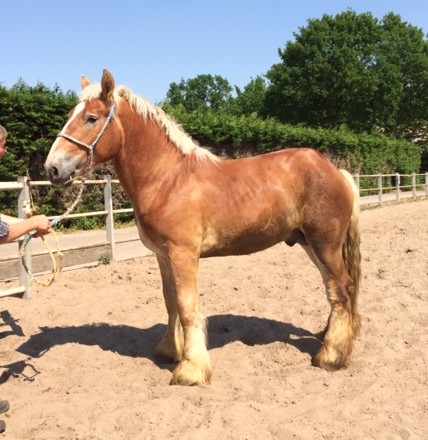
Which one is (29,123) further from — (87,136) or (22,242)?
(87,136)

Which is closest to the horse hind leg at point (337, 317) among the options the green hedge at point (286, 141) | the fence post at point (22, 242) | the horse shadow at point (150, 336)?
the horse shadow at point (150, 336)

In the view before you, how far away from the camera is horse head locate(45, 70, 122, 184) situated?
320cm

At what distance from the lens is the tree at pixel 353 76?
3559 cm

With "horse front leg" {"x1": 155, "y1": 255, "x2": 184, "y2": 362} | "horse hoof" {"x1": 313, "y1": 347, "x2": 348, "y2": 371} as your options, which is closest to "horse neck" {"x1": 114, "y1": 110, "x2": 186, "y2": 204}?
"horse front leg" {"x1": 155, "y1": 255, "x2": 184, "y2": 362}

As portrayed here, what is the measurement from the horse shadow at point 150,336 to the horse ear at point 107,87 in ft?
7.00

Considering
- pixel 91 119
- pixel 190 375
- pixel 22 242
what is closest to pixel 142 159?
pixel 91 119

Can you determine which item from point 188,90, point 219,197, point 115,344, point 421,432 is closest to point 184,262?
point 219,197

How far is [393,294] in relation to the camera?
5.29 metres

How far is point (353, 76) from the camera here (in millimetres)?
34719

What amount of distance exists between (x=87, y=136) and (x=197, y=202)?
2.98 feet

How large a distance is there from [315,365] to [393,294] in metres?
1.91

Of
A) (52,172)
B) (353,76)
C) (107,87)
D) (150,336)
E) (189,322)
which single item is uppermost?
(353,76)

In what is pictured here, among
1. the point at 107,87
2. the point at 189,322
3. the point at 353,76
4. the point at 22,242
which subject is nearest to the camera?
the point at 107,87

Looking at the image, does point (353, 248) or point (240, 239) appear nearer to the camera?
point (240, 239)
